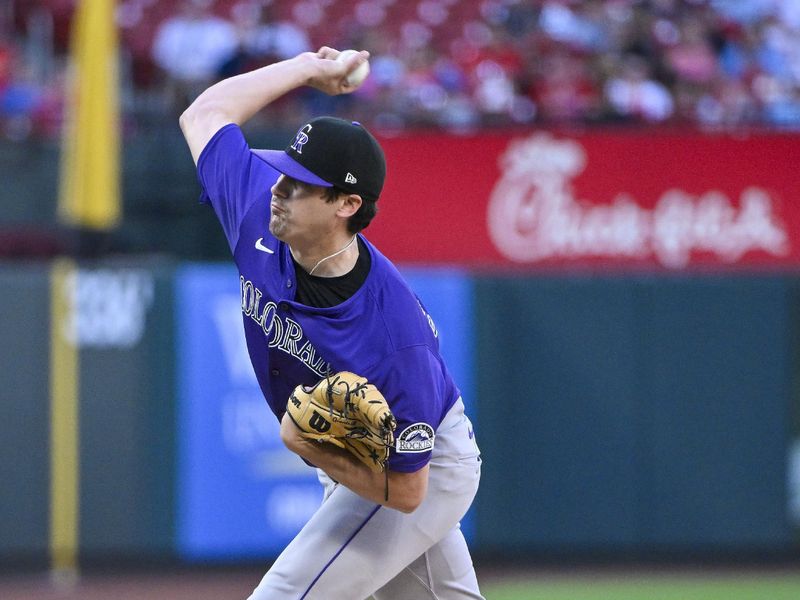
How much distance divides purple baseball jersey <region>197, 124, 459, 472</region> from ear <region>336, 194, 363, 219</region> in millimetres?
177

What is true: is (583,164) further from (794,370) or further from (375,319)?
(375,319)

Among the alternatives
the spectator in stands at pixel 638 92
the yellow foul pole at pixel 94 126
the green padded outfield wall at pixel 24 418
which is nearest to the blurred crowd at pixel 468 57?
the spectator in stands at pixel 638 92

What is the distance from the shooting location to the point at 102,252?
28.3 ft

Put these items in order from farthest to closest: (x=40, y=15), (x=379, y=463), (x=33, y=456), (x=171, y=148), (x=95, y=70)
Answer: (x=40, y=15)
(x=171, y=148)
(x=95, y=70)
(x=33, y=456)
(x=379, y=463)

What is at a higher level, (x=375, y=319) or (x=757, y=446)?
(x=375, y=319)

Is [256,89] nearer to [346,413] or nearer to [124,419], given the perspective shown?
[346,413]

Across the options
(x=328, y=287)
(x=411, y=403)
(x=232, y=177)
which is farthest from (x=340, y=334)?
(x=232, y=177)

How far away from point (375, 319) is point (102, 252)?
18.3 ft

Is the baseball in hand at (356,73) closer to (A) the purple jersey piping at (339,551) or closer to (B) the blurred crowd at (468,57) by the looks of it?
(A) the purple jersey piping at (339,551)

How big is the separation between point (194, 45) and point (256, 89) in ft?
22.7

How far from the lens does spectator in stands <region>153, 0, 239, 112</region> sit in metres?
10.2

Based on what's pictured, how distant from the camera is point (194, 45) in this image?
10531 millimetres

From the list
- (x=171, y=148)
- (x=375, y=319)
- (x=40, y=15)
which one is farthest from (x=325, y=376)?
(x=40, y=15)

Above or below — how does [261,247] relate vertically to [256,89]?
below
